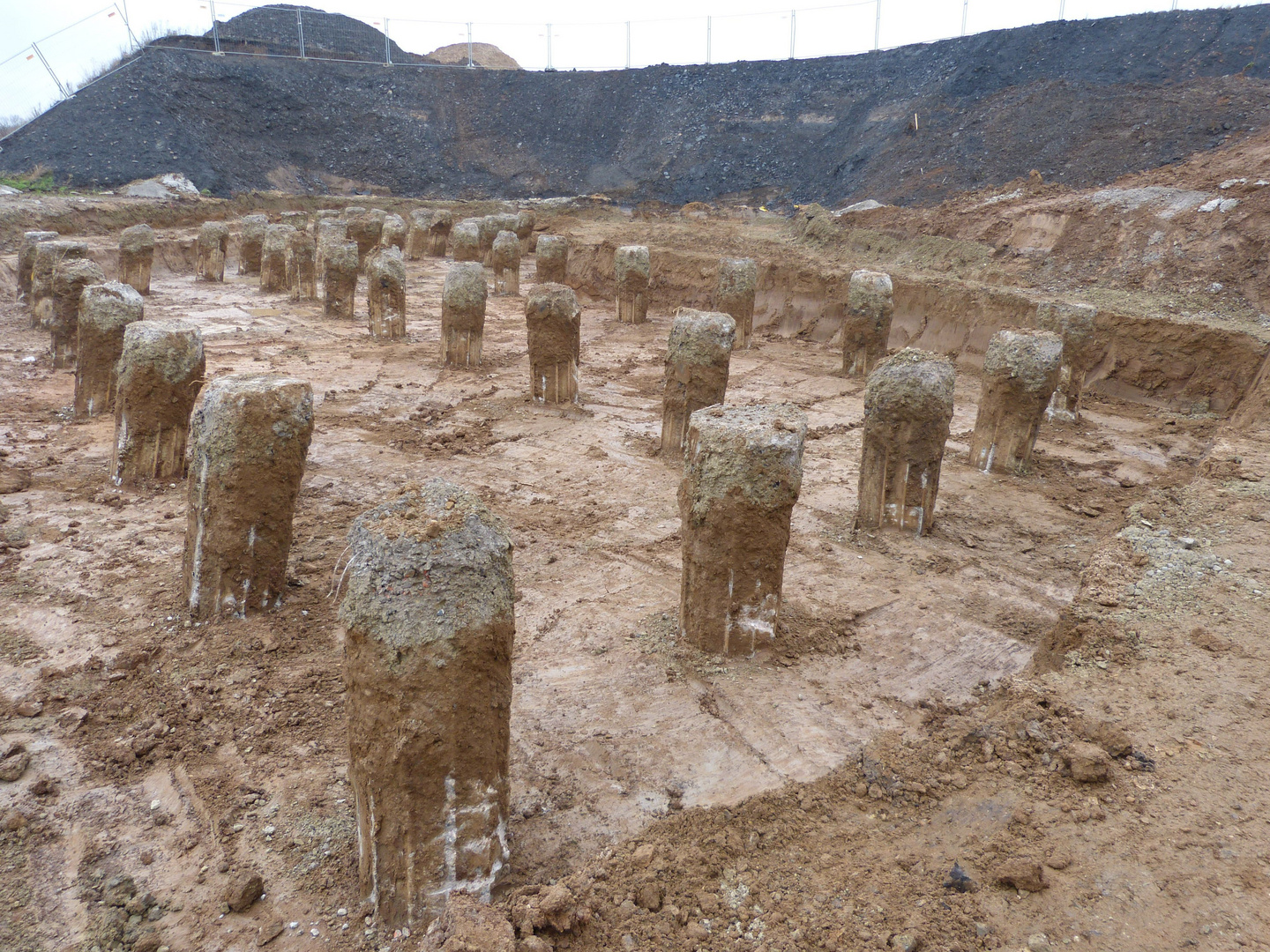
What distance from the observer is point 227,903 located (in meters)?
3.21

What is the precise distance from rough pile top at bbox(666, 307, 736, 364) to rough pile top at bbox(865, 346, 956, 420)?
72.1 inches

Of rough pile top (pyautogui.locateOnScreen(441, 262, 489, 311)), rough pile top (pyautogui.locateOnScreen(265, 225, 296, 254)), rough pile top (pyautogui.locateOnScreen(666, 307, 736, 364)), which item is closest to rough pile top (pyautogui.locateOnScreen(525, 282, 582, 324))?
rough pile top (pyautogui.locateOnScreen(666, 307, 736, 364))

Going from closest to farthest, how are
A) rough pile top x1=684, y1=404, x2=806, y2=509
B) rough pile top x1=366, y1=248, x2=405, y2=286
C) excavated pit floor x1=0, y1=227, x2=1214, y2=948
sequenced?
excavated pit floor x1=0, y1=227, x2=1214, y2=948 < rough pile top x1=684, y1=404, x2=806, y2=509 < rough pile top x1=366, y1=248, x2=405, y2=286

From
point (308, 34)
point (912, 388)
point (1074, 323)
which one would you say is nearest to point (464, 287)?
point (912, 388)

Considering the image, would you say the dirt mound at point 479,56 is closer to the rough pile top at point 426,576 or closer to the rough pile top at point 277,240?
the rough pile top at point 277,240

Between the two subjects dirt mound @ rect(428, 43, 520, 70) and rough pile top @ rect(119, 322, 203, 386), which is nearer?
rough pile top @ rect(119, 322, 203, 386)

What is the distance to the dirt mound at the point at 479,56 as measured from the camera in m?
43.7

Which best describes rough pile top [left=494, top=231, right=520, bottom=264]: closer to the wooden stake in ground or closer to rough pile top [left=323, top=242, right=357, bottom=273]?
rough pile top [left=323, top=242, right=357, bottom=273]

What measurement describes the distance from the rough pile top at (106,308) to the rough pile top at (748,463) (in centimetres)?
627

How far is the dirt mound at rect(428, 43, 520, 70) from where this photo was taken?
143 feet

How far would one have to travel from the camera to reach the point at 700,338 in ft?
26.5

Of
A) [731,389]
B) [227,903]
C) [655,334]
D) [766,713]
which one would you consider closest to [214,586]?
[227,903]

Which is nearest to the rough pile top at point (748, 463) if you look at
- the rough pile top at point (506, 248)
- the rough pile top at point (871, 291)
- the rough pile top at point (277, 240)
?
the rough pile top at point (871, 291)

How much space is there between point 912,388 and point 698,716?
10.5ft
